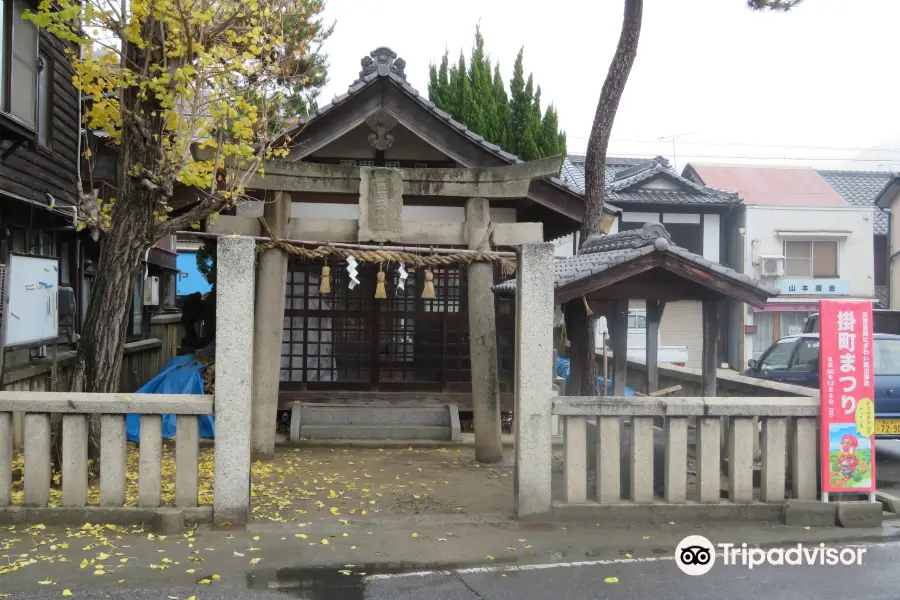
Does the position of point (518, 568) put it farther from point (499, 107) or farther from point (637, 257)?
point (499, 107)

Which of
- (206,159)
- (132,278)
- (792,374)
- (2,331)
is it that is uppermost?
(206,159)

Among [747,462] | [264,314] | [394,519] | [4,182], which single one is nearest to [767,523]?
[747,462]

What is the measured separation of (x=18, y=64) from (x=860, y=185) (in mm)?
36157

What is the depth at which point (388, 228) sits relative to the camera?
9.21 meters

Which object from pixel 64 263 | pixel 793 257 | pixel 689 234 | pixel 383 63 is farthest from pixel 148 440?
pixel 793 257

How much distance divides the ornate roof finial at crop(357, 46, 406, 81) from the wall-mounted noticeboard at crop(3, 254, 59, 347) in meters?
5.03

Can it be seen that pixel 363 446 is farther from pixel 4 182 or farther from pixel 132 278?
pixel 4 182

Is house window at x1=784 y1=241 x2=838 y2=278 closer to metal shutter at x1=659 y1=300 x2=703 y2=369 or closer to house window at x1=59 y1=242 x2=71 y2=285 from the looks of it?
metal shutter at x1=659 y1=300 x2=703 y2=369

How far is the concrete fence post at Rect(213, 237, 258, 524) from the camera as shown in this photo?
687 centimetres

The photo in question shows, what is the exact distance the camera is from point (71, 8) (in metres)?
7.38

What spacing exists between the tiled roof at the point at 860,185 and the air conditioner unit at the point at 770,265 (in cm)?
655

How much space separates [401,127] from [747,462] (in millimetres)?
6758

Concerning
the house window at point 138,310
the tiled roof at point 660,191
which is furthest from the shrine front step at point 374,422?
the tiled roof at point 660,191

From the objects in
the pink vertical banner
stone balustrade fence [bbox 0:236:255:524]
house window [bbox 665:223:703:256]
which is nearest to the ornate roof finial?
stone balustrade fence [bbox 0:236:255:524]
